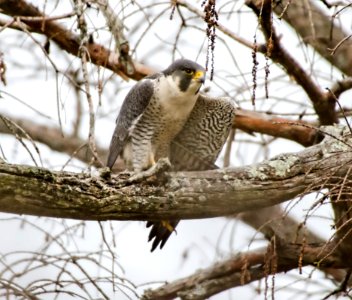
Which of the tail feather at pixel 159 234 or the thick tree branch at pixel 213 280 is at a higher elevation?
the tail feather at pixel 159 234

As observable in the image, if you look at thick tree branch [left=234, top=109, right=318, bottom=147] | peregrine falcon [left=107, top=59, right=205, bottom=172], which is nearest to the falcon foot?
peregrine falcon [left=107, top=59, right=205, bottom=172]

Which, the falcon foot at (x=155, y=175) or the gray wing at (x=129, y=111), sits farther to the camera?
the gray wing at (x=129, y=111)

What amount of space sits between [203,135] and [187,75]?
1.36ft

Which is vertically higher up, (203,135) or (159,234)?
(203,135)

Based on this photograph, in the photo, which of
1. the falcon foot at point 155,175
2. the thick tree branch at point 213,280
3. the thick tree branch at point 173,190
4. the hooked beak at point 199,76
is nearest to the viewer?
the thick tree branch at point 173,190

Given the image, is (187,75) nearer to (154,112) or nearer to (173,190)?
(154,112)

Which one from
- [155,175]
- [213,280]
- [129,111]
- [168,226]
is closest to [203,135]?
[129,111]

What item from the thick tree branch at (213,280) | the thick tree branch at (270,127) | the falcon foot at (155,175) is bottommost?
the falcon foot at (155,175)

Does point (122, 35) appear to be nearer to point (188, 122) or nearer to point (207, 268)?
point (188, 122)

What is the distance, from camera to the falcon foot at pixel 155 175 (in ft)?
11.3

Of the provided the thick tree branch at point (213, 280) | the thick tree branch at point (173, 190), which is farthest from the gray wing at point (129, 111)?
the thick tree branch at point (173, 190)

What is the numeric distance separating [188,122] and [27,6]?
1.29 m

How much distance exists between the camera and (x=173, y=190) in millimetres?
3527

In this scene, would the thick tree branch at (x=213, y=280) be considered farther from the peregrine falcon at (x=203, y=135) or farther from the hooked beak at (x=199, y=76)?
the hooked beak at (x=199, y=76)
